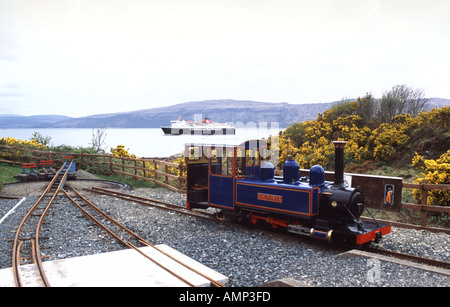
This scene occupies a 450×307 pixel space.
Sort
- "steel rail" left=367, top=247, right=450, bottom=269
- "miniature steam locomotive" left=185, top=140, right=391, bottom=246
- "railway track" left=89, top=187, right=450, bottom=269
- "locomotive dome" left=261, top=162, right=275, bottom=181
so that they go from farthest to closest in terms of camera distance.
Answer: "locomotive dome" left=261, top=162, right=275, bottom=181 → "miniature steam locomotive" left=185, top=140, right=391, bottom=246 → "railway track" left=89, top=187, right=450, bottom=269 → "steel rail" left=367, top=247, right=450, bottom=269

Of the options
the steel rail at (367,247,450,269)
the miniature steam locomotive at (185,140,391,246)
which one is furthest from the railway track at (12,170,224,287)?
the steel rail at (367,247,450,269)

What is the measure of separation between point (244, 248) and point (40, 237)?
15.8ft

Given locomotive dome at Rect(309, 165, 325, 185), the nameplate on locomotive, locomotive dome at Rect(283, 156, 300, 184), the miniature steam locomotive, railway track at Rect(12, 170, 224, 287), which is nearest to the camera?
railway track at Rect(12, 170, 224, 287)

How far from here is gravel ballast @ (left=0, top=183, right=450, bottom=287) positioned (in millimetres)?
5684

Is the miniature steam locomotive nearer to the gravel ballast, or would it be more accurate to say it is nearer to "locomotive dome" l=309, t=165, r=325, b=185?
"locomotive dome" l=309, t=165, r=325, b=185

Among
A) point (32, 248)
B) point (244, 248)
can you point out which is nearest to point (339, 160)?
point (244, 248)

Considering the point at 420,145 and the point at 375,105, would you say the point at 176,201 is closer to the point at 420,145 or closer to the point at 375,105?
the point at 420,145

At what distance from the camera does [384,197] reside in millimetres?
9469

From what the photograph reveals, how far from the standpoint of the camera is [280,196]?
8359 mm

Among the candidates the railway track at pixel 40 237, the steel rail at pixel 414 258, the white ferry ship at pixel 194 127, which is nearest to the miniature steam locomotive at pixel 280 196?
the steel rail at pixel 414 258

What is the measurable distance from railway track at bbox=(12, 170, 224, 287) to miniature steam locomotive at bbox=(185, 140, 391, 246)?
2.53 metres

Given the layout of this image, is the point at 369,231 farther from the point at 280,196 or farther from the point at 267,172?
the point at 267,172
